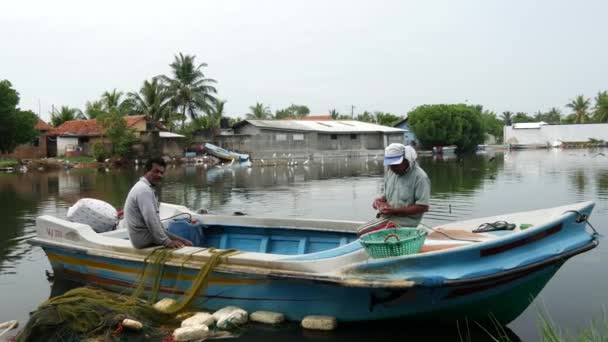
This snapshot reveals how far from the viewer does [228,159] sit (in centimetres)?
4978

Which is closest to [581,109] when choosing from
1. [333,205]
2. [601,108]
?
[601,108]

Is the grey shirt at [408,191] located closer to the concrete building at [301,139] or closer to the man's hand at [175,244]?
the man's hand at [175,244]

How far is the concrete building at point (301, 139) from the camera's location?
169 feet

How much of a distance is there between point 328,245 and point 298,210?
928 centimetres

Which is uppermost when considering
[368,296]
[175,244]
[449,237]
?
[449,237]

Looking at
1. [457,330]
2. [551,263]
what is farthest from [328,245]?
[551,263]

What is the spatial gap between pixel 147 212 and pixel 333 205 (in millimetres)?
11657

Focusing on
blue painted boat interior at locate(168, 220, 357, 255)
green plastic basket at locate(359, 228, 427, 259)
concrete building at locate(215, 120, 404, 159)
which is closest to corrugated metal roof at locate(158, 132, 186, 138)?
concrete building at locate(215, 120, 404, 159)

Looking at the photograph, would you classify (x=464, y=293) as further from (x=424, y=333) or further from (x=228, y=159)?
(x=228, y=159)

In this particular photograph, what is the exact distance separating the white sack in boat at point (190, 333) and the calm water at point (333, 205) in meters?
0.52

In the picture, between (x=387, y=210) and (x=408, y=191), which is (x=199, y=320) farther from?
(x=408, y=191)

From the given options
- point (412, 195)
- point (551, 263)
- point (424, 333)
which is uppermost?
point (412, 195)

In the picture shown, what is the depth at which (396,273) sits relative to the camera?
5.67 metres

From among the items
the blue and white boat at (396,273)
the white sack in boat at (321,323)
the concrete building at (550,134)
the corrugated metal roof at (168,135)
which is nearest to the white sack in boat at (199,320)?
the blue and white boat at (396,273)
